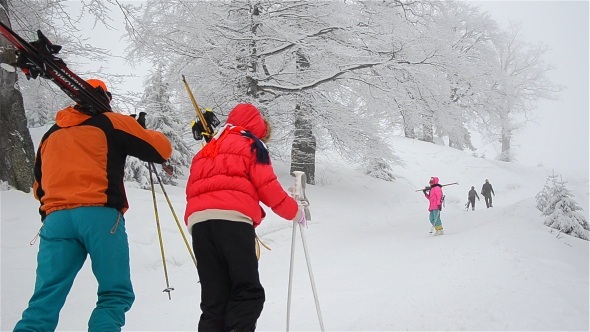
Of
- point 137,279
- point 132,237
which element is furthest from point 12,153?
point 137,279

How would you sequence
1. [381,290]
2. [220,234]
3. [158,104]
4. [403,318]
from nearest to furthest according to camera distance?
1. [220,234]
2. [403,318]
3. [381,290]
4. [158,104]

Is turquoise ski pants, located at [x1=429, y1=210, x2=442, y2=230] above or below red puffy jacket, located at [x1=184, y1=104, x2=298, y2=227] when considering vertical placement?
below

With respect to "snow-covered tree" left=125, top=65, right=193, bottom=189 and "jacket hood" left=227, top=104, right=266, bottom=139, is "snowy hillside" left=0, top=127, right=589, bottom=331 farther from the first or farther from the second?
"jacket hood" left=227, top=104, right=266, bottom=139

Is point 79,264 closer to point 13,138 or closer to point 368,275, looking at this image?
point 368,275

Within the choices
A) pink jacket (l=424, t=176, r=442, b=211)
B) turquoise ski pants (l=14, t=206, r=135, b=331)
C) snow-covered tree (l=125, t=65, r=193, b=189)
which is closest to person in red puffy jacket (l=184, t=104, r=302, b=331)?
turquoise ski pants (l=14, t=206, r=135, b=331)

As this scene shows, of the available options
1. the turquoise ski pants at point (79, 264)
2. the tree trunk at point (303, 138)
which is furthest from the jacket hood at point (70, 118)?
the tree trunk at point (303, 138)

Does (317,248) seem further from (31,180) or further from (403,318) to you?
(31,180)

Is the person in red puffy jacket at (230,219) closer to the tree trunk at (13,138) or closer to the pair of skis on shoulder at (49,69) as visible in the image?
the pair of skis on shoulder at (49,69)

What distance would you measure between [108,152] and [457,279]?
14.7 feet

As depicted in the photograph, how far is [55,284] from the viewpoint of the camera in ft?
8.70

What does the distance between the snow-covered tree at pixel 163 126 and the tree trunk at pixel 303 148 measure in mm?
3161

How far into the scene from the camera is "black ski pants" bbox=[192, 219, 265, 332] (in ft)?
8.96

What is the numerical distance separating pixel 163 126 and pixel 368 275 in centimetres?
825

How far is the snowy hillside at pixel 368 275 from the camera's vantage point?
4273 millimetres
